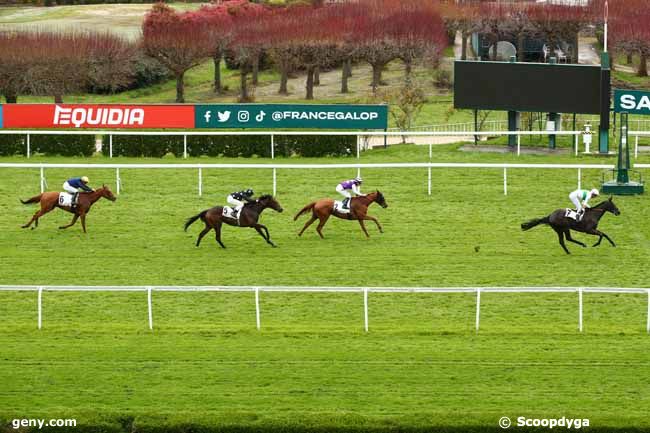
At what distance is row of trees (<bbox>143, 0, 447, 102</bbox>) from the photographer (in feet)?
148

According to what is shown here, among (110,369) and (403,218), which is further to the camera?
(403,218)

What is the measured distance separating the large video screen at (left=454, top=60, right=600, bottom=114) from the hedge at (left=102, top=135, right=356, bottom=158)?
2.79 meters

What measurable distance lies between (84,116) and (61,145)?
1793 millimetres

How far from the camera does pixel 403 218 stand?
25922mm

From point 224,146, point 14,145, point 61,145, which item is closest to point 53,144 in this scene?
point 61,145

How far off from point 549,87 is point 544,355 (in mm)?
14977

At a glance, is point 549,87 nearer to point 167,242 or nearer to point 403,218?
point 403,218

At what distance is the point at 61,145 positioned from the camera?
32.2 meters

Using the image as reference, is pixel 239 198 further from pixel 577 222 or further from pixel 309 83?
pixel 309 83

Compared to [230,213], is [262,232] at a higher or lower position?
Result: lower

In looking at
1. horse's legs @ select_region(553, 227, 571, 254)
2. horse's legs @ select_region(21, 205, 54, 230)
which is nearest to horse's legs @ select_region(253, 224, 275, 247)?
horse's legs @ select_region(21, 205, 54, 230)

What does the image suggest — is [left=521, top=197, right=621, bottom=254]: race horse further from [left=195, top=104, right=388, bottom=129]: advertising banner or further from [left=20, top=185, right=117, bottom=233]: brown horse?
[left=195, top=104, right=388, bottom=129]: advertising banner

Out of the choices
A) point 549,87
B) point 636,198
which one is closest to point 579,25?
point 549,87

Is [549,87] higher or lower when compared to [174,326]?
higher
